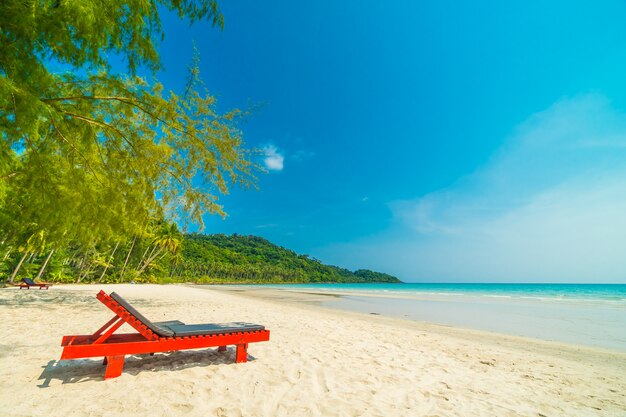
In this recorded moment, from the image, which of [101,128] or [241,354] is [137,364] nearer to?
[241,354]

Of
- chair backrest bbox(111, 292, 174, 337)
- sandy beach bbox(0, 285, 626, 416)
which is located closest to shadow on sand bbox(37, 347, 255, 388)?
sandy beach bbox(0, 285, 626, 416)

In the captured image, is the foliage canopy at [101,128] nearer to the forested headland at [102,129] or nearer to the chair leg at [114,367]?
the forested headland at [102,129]

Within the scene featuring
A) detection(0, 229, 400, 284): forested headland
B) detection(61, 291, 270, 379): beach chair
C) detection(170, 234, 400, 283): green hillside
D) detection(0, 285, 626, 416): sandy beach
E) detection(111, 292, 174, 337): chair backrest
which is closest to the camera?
detection(0, 285, 626, 416): sandy beach

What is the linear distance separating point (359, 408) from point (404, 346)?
4153 millimetres

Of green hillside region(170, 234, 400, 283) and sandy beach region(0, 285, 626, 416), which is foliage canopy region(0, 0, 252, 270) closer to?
sandy beach region(0, 285, 626, 416)

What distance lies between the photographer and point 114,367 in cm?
382

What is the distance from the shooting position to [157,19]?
4.75m

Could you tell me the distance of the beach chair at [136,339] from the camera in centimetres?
371

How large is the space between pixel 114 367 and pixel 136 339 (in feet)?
1.36

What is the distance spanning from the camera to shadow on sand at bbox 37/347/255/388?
3.81 metres

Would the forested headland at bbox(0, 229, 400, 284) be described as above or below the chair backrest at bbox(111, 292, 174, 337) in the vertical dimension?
above

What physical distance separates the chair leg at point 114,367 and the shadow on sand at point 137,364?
0.12m

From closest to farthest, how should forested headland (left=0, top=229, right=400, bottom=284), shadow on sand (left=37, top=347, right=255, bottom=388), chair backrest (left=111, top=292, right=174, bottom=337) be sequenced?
shadow on sand (left=37, top=347, right=255, bottom=388) < chair backrest (left=111, top=292, right=174, bottom=337) < forested headland (left=0, top=229, right=400, bottom=284)

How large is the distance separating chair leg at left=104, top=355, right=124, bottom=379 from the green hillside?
6442 centimetres
